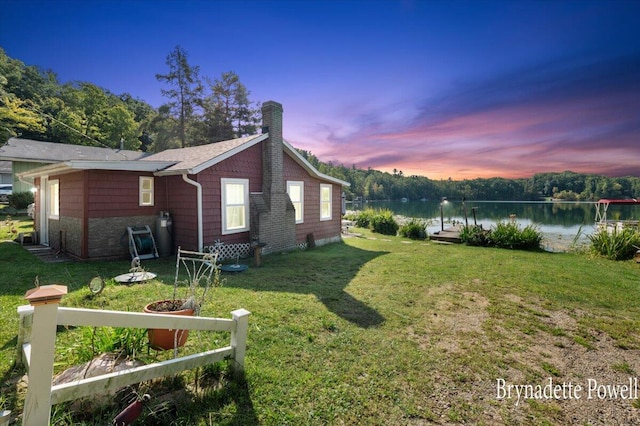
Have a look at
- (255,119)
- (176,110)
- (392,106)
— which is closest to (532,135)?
(392,106)

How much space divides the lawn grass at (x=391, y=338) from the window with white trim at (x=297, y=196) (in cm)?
418

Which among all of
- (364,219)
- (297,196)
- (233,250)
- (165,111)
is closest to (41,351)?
(233,250)

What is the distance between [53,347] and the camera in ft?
5.26

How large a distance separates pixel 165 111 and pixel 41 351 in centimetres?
3501

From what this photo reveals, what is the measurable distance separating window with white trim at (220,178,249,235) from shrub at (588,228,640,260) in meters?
12.5

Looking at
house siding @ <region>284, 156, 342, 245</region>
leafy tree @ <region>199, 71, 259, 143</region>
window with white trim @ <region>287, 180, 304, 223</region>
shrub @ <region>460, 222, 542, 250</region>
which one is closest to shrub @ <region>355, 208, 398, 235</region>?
shrub @ <region>460, 222, 542, 250</region>

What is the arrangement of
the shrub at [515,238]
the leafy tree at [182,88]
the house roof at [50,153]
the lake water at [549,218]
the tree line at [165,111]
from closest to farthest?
the shrub at [515,238]
the lake water at [549,218]
the house roof at [50,153]
the leafy tree at [182,88]
the tree line at [165,111]

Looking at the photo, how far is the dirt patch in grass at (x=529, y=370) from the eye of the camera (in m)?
2.61

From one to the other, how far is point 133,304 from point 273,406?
3442 millimetres

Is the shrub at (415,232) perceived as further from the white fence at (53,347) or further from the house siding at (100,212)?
the white fence at (53,347)

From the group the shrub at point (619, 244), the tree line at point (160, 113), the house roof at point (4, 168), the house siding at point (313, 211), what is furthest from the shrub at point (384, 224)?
the house roof at point (4, 168)

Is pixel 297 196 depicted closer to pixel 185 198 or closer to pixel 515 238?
pixel 185 198

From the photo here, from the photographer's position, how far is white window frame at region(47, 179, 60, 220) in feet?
32.1

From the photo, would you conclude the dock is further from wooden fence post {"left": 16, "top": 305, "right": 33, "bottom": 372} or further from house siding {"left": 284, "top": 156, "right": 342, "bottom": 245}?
wooden fence post {"left": 16, "top": 305, "right": 33, "bottom": 372}
